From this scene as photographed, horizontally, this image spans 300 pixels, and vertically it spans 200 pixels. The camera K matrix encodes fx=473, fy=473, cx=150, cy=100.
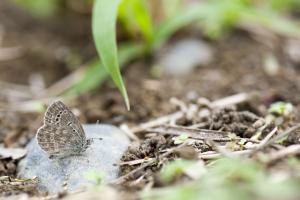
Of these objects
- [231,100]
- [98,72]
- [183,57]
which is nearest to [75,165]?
[231,100]

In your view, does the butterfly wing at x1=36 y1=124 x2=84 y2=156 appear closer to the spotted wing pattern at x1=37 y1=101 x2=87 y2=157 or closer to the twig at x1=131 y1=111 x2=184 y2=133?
the spotted wing pattern at x1=37 y1=101 x2=87 y2=157

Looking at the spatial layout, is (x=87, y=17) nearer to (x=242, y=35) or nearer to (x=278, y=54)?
(x=242, y=35)

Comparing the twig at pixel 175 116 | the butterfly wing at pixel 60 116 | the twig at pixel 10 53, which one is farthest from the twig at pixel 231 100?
the twig at pixel 10 53

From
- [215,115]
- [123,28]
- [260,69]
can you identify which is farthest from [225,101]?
[123,28]

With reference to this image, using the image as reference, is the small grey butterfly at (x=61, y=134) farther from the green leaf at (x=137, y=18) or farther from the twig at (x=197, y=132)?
the green leaf at (x=137, y=18)

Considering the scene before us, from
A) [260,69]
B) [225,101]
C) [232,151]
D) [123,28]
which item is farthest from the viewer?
[123,28]

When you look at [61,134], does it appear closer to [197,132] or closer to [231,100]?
[197,132]

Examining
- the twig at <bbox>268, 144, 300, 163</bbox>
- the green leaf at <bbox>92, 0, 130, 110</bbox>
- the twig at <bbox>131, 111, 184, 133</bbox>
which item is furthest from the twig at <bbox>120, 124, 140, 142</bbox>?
the twig at <bbox>268, 144, 300, 163</bbox>
